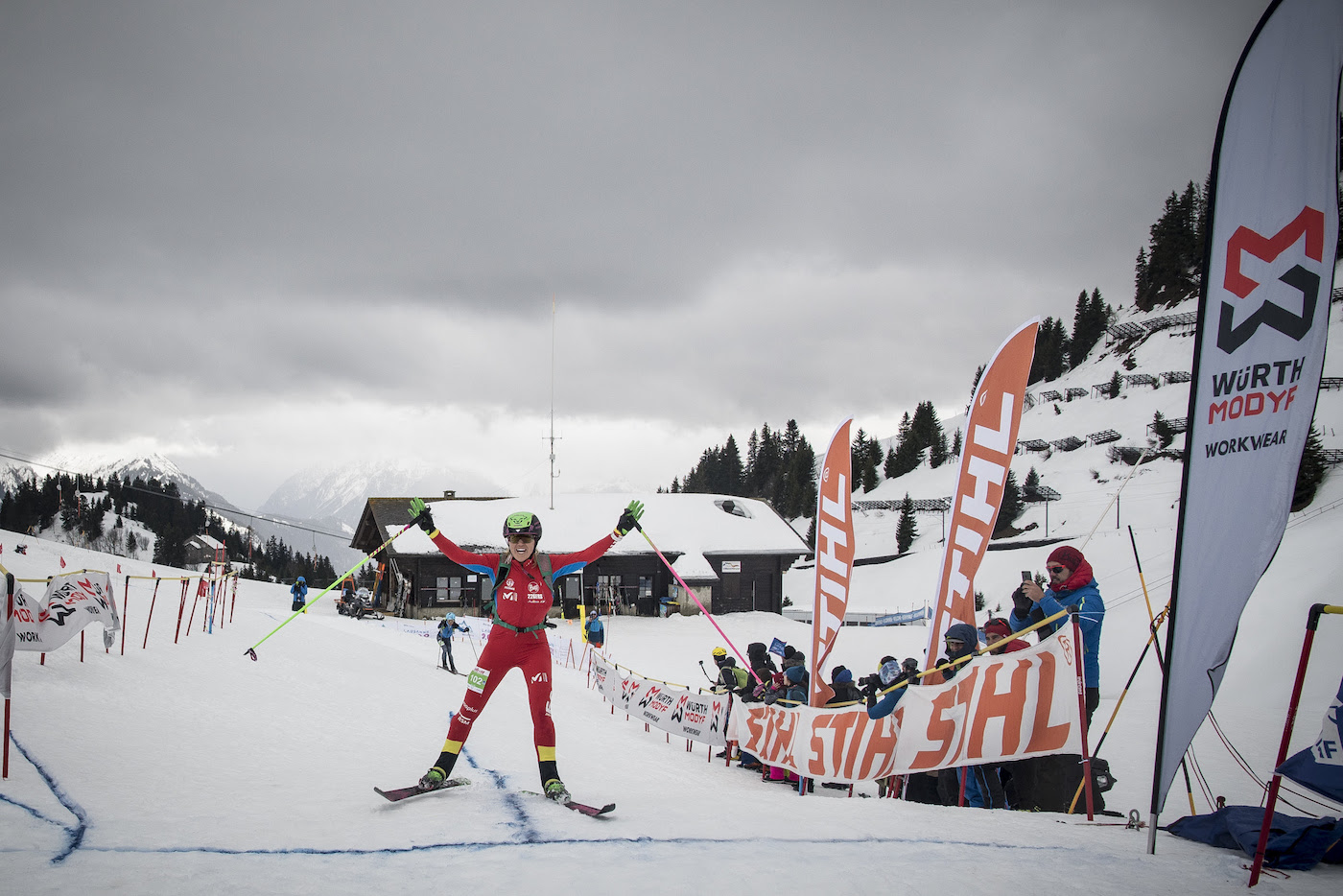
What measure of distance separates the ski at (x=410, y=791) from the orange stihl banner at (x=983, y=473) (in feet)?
19.9

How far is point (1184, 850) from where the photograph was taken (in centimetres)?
426

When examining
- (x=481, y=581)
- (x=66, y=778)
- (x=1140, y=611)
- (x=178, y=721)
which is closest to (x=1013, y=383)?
(x=66, y=778)

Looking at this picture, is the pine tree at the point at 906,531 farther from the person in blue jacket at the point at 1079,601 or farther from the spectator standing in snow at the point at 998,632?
the person in blue jacket at the point at 1079,601

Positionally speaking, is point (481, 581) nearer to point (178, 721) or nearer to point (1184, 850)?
point (178, 721)

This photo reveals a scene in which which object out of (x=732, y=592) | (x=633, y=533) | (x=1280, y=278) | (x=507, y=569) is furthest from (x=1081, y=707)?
(x=732, y=592)

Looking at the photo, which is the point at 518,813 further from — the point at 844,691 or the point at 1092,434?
the point at 1092,434

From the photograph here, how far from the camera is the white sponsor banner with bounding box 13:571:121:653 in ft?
30.3

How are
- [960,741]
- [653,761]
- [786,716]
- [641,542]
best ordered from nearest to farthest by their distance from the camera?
1. [960,741]
2. [786,716]
3. [653,761]
4. [641,542]

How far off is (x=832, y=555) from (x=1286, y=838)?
28.3ft

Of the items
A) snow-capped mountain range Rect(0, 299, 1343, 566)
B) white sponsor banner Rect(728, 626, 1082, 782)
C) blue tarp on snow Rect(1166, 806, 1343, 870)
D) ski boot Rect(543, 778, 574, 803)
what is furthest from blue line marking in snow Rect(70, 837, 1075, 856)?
snow-capped mountain range Rect(0, 299, 1343, 566)

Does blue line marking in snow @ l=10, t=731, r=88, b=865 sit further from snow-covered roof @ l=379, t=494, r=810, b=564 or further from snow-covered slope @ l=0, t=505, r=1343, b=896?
snow-covered roof @ l=379, t=494, r=810, b=564

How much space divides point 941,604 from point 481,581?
32244mm

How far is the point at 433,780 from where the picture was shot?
5629 millimetres

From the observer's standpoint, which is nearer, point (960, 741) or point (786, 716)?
point (960, 741)
